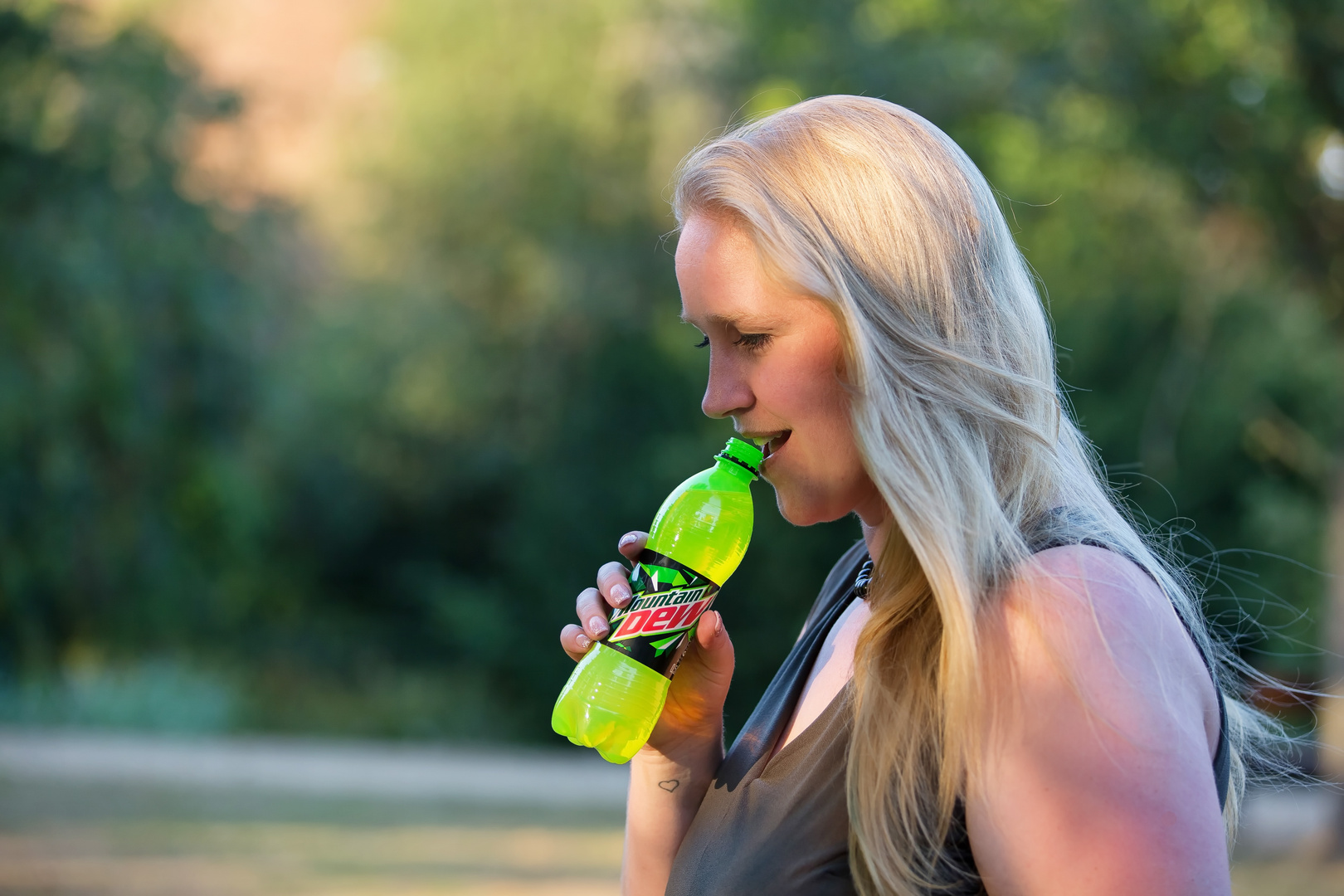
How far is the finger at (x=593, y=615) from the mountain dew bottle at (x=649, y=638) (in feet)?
0.06

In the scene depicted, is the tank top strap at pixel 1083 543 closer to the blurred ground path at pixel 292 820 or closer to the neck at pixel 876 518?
the neck at pixel 876 518

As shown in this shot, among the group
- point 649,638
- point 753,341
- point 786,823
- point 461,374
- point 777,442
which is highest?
point 461,374

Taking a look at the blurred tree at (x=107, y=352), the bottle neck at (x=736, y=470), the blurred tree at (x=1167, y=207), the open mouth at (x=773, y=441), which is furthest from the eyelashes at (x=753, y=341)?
the blurred tree at (x=107, y=352)

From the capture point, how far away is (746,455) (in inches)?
74.7

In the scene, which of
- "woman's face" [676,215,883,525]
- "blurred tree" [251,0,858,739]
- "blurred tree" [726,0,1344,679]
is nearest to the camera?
"woman's face" [676,215,883,525]

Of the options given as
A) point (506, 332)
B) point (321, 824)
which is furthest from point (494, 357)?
point (321, 824)

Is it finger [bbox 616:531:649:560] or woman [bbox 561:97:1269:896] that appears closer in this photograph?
woman [bbox 561:97:1269:896]

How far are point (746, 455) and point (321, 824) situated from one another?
872 centimetres

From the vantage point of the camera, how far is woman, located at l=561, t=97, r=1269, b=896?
1.32 meters

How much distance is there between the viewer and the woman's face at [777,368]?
1.61 m

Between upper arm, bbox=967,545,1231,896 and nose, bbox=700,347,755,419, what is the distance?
1.51ft

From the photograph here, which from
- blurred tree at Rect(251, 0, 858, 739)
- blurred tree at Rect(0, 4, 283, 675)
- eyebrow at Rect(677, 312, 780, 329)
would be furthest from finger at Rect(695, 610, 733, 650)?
blurred tree at Rect(251, 0, 858, 739)

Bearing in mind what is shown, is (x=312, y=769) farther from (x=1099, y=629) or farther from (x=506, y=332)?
(x=1099, y=629)

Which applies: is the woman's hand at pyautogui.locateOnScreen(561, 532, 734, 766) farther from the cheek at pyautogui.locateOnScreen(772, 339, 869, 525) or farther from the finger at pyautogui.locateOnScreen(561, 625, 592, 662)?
the cheek at pyautogui.locateOnScreen(772, 339, 869, 525)
